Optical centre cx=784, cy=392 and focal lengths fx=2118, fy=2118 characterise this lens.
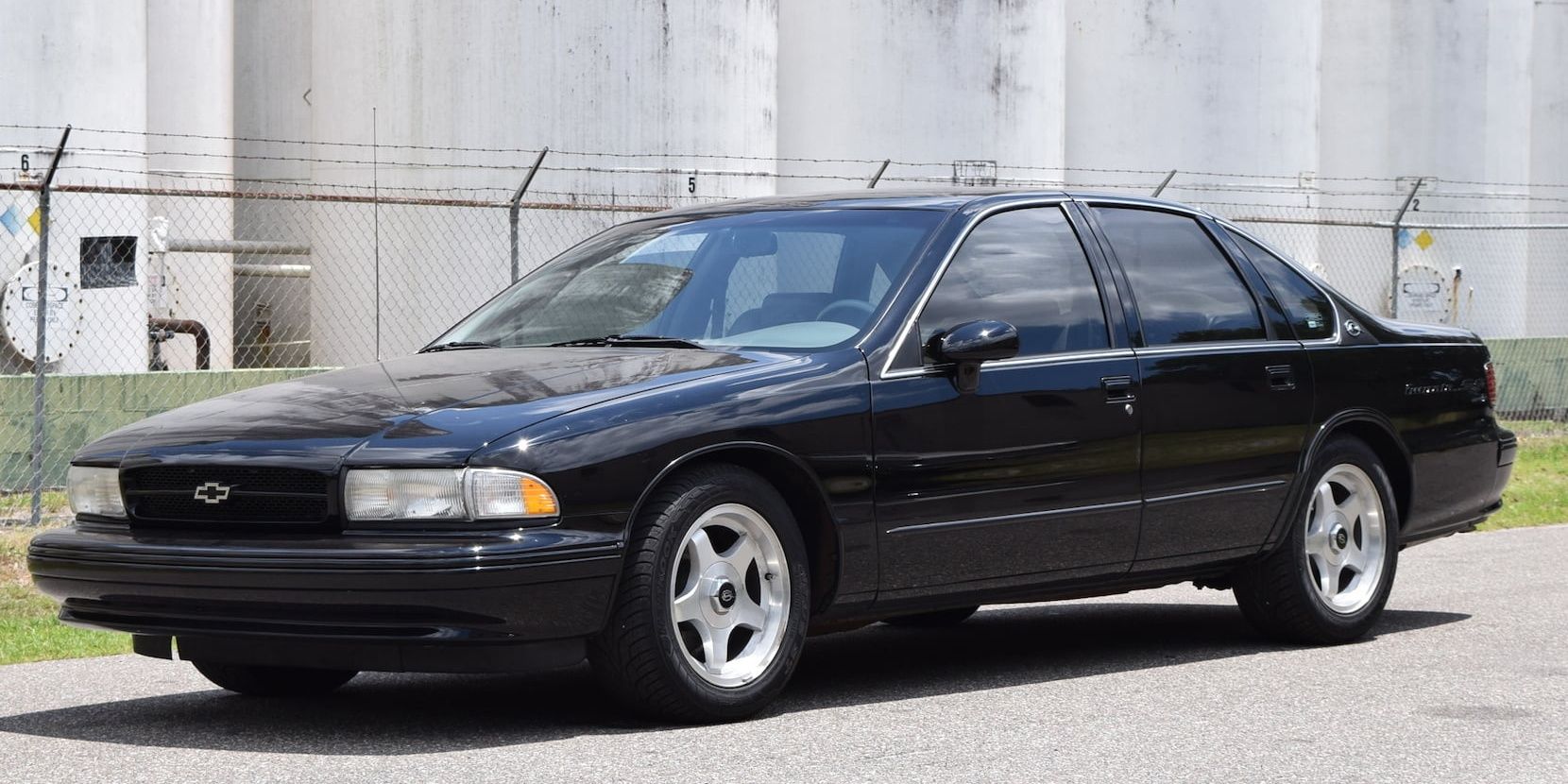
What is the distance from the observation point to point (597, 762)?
17.0 feet

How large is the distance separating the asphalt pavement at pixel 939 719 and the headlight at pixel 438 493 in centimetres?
61

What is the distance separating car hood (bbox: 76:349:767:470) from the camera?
5320 millimetres

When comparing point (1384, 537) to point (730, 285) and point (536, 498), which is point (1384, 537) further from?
point (536, 498)

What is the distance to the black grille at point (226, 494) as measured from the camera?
5.32m

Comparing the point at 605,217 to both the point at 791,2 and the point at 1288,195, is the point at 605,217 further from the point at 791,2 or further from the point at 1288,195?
the point at 1288,195

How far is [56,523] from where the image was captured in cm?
1171

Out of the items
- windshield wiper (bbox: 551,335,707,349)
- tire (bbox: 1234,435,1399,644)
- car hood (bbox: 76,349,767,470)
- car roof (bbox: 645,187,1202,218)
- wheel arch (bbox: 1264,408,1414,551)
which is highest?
car roof (bbox: 645,187,1202,218)

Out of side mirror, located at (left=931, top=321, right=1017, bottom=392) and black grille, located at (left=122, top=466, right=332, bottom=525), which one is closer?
black grille, located at (left=122, top=466, right=332, bottom=525)

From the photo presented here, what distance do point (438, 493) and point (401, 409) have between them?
402 mm

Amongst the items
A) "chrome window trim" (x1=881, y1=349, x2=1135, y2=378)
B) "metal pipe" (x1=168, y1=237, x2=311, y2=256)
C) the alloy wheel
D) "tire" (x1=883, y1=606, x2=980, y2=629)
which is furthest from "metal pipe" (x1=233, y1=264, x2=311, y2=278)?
"chrome window trim" (x1=881, y1=349, x2=1135, y2=378)

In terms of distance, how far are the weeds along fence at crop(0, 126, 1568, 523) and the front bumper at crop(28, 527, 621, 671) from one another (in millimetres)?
6542

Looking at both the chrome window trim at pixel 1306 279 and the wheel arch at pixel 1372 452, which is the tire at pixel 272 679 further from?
the chrome window trim at pixel 1306 279

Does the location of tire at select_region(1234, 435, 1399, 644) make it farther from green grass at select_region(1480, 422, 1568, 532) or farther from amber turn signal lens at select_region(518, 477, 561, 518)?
green grass at select_region(1480, 422, 1568, 532)

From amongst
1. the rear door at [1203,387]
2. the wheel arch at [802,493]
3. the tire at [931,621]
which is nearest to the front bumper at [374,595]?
the wheel arch at [802,493]
